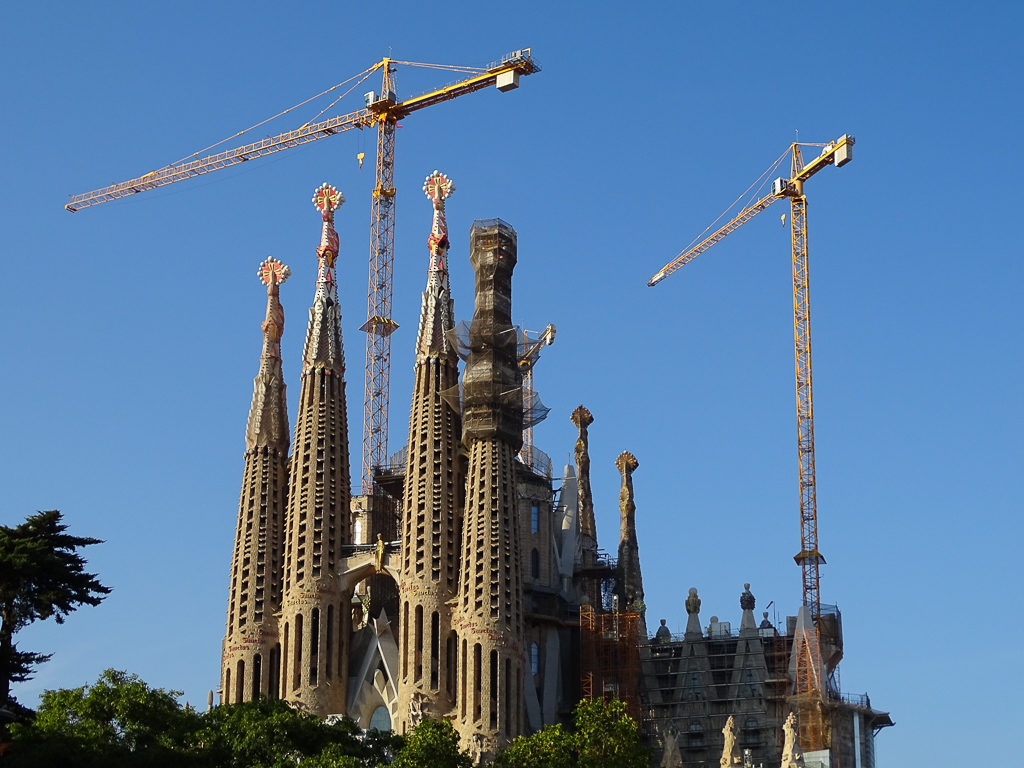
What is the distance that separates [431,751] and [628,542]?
37.8 metres

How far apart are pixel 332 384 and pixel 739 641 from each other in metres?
23.7

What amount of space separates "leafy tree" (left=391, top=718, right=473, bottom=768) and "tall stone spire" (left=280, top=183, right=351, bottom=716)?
1671 centimetres

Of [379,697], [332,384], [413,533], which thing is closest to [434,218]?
[332,384]

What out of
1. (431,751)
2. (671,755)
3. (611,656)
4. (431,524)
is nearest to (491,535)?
(431,524)

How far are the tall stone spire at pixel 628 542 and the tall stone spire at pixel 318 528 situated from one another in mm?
18313

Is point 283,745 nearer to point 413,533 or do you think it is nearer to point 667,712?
point 413,533

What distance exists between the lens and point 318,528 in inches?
3391

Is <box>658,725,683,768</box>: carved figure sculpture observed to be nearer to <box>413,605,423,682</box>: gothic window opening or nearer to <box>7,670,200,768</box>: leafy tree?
<box>413,605,423,682</box>: gothic window opening

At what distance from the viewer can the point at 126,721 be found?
219ft

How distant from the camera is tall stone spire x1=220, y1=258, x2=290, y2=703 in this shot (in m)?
85.9

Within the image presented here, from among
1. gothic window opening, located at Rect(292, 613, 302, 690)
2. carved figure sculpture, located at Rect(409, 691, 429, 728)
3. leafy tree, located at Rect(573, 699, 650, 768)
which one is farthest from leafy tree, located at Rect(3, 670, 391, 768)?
gothic window opening, located at Rect(292, 613, 302, 690)

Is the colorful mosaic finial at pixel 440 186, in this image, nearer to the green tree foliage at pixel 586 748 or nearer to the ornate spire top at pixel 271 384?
the ornate spire top at pixel 271 384

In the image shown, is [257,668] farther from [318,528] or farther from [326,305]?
[326,305]

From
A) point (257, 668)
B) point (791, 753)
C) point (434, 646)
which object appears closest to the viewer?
point (791, 753)
